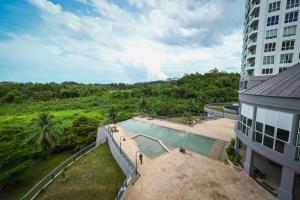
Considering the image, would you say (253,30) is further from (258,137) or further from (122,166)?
(122,166)

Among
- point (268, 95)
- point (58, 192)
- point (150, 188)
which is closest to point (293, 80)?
point (268, 95)

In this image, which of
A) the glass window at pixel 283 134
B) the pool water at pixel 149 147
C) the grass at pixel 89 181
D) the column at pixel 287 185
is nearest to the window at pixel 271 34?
the glass window at pixel 283 134

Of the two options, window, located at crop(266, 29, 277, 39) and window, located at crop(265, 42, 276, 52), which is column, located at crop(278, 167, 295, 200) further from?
window, located at crop(266, 29, 277, 39)

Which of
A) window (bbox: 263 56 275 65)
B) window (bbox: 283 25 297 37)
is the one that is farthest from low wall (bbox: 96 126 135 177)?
window (bbox: 283 25 297 37)

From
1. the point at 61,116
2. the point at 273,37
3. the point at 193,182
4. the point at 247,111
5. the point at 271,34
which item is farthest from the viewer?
the point at 61,116

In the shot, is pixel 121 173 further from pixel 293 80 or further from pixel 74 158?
pixel 293 80

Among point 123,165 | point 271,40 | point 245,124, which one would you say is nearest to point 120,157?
point 123,165
